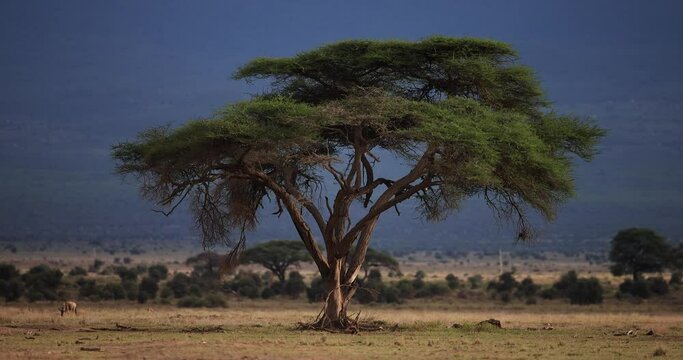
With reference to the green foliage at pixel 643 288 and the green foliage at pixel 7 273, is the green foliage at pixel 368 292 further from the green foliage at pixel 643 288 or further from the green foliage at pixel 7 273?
the green foliage at pixel 7 273

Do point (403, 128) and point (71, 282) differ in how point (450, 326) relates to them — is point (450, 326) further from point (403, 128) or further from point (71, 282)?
point (71, 282)

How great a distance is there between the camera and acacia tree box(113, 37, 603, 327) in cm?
2883

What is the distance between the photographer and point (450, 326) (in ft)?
109

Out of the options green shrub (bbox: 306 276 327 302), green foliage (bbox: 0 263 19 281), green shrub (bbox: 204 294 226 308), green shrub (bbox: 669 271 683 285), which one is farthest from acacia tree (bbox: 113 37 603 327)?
green shrub (bbox: 669 271 683 285)

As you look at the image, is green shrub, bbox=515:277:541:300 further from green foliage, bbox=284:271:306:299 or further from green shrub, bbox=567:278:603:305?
green foliage, bbox=284:271:306:299

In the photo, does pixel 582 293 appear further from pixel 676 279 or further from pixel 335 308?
pixel 335 308

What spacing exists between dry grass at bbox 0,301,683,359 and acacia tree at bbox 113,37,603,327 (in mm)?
2817

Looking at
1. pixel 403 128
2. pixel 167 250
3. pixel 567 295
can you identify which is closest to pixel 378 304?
pixel 567 295

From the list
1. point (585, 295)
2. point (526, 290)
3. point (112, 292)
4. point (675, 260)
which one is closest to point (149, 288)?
point (112, 292)

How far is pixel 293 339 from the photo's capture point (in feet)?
87.1

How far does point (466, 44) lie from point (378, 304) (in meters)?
26.5

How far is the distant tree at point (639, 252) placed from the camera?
6819 cm

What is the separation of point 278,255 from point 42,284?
54.4 feet

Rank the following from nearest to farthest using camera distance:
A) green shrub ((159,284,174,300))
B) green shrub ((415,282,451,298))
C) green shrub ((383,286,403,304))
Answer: green shrub ((159,284,174,300)) < green shrub ((383,286,403,304)) < green shrub ((415,282,451,298))
